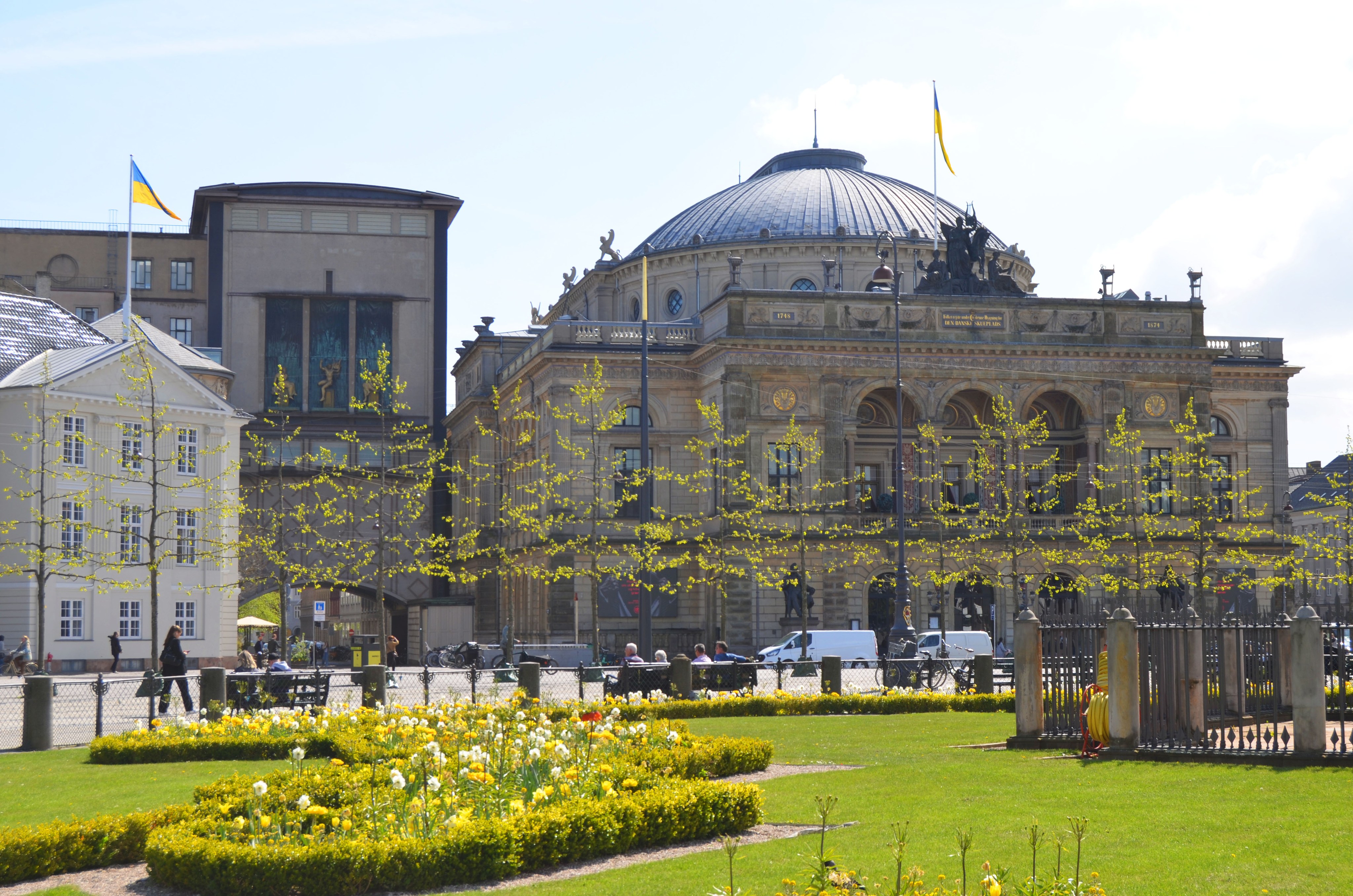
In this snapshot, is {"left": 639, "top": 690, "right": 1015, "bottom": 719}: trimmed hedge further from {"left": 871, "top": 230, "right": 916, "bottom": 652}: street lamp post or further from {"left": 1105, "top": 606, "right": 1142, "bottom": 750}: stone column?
{"left": 871, "top": 230, "right": 916, "bottom": 652}: street lamp post

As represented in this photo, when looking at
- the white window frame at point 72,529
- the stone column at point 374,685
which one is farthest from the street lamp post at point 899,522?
the white window frame at point 72,529

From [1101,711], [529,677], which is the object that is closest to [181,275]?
[529,677]

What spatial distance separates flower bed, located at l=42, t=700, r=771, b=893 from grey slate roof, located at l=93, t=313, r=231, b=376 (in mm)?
49255

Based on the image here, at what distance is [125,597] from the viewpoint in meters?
59.6

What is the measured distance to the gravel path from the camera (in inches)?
550

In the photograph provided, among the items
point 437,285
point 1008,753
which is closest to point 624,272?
point 437,285

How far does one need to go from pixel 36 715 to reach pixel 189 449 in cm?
3485

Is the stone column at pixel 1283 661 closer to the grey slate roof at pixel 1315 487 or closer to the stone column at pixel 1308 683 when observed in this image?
the stone column at pixel 1308 683

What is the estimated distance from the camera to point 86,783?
21.2m

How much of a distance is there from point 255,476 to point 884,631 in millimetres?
34696

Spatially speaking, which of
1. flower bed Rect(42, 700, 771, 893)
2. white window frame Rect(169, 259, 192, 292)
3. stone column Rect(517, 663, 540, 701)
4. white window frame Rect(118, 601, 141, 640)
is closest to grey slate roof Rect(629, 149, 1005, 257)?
white window frame Rect(169, 259, 192, 292)

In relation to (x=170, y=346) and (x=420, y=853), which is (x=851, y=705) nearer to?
(x=420, y=853)

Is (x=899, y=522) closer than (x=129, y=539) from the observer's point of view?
No

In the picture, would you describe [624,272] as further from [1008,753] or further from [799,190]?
[1008,753]
